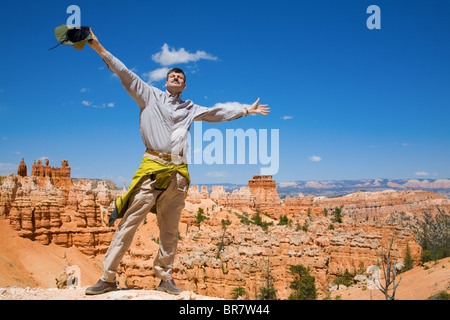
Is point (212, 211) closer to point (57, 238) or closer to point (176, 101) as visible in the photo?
point (57, 238)

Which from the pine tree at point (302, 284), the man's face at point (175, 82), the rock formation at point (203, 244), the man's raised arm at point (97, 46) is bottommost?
the pine tree at point (302, 284)

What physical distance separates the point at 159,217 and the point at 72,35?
2.49 m

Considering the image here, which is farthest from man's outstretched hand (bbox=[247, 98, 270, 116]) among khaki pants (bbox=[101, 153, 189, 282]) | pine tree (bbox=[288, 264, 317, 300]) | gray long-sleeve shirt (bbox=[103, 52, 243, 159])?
pine tree (bbox=[288, 264, 317, 300])

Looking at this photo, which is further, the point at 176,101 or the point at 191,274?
the point at 191,274

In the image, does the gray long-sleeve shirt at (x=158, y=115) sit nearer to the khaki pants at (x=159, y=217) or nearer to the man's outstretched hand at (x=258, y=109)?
the khaki pants at (x=159, y=217)

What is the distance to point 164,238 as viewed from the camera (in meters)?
4.48

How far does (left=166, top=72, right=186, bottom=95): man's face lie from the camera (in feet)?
14.9

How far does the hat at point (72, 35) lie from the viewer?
3932mm

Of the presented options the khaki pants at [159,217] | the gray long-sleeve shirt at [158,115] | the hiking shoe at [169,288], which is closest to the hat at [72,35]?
the gray long-sleeve shirt at [158,115]

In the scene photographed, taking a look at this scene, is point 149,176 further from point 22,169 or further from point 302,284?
point 22,169

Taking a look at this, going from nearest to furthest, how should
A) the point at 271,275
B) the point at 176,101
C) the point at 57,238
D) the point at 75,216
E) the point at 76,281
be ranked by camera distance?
the point at 176,101
the point at 76,281
the point at 271,275
the point at 57,238
the point at 75,216

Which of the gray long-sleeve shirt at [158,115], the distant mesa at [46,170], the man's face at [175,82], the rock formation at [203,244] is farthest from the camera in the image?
the distant mesa at [46,170]
